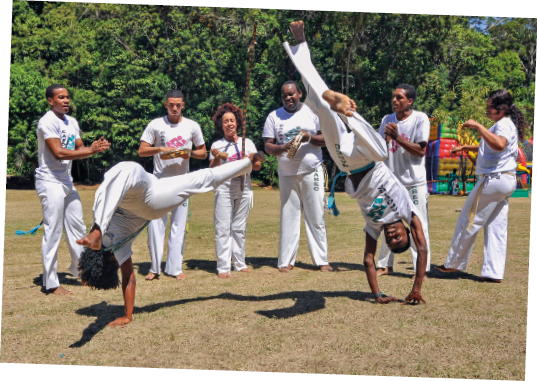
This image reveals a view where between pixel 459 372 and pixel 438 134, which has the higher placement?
pixel 438 134

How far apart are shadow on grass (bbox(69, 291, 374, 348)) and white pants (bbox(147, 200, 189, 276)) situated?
4.08 ft

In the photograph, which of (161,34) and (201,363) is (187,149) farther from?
(161,34)

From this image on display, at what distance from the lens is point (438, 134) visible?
2452cm

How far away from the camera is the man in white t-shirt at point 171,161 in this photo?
23.4ft

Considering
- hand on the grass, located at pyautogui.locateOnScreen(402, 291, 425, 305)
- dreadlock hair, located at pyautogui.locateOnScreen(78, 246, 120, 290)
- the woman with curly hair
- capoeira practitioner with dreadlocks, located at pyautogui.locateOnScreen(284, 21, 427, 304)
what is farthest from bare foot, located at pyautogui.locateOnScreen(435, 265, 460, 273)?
dreadlock hair, located at pyautogui.locateOnScreen(78, 246, 120, 290)

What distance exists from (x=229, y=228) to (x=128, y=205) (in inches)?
112

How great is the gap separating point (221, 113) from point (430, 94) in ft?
71.8

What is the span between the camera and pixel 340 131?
5.17 meters

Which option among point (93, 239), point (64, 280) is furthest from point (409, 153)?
point (64, 280)

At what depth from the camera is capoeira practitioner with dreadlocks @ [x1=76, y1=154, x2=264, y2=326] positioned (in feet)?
13.9

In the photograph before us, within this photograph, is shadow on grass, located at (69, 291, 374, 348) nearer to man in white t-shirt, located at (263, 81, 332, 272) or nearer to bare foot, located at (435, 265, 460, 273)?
man in white t-shirt, located at (263, 81, 332, 272)

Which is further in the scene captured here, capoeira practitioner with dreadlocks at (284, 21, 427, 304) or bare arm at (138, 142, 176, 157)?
bare arm at (138, 142, 176, 157)

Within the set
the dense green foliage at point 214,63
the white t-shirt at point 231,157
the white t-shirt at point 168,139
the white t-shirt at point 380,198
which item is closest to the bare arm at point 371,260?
the white t-shirt at point 380,198

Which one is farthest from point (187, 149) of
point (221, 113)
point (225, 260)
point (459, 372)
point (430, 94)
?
point (430, 94)
